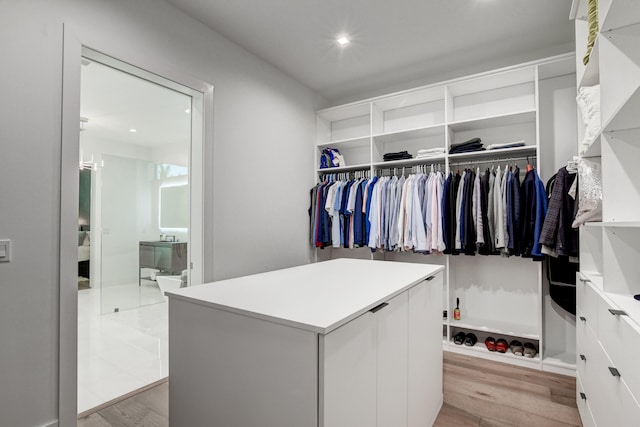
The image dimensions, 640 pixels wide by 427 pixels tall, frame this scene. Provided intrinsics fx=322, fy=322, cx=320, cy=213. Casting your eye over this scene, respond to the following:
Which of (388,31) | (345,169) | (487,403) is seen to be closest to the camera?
(487,403)

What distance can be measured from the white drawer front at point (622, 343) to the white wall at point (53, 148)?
2371 mm

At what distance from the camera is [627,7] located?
1.26m

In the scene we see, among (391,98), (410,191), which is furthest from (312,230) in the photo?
(391,98)

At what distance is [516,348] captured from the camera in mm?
2814

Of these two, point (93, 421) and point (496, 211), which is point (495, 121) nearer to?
point (496, 211)

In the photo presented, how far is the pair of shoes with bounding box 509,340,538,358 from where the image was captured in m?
2.73

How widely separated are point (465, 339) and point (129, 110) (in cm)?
476

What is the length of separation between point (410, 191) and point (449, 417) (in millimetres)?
1863

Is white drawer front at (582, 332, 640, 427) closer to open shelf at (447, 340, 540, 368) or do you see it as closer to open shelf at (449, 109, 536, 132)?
open shelf at (447, 340, 540, 368)

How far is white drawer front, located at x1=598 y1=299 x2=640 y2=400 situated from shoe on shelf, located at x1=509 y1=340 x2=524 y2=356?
157 centimetres

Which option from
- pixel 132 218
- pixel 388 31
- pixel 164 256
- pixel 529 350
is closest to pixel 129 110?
pixel 132 218

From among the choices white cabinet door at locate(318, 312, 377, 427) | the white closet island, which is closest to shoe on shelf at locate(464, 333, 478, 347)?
the white closet island

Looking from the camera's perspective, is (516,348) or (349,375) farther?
(516,348)

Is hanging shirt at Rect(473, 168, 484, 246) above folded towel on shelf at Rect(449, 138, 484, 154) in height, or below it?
below
